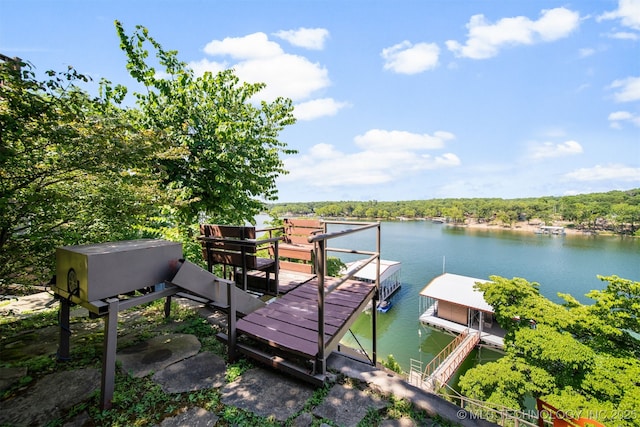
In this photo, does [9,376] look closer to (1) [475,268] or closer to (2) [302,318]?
(2) [302,318]

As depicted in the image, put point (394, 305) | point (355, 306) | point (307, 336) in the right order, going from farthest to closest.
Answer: point (394, 305) < point (355, 306) < point (307, 336)

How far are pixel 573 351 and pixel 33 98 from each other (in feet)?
44.4

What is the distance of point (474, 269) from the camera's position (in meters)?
31.0

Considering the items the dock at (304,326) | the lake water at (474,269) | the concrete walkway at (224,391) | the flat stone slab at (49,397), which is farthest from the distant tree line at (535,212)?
the flat stone slab at (49,397)

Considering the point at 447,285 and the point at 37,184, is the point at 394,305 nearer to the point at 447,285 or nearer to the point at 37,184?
the point at 447,285

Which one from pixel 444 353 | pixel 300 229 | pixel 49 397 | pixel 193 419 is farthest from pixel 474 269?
pixel 49 397

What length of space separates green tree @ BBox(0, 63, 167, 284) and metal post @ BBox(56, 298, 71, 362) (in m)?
0.70

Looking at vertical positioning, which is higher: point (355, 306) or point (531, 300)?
point (355, 306)

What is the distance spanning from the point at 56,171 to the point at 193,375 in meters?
2.50

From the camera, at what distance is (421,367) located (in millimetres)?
14039

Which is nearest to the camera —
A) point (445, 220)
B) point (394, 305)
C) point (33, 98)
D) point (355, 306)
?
point (33, 98)

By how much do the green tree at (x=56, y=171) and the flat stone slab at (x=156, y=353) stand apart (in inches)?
53.9

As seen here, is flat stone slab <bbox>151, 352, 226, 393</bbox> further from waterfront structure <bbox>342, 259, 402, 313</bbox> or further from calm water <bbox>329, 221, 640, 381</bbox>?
waterfront structure <bbox>342, 259, 402, 313</bbox>

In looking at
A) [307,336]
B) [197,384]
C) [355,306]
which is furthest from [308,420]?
[355,306]
